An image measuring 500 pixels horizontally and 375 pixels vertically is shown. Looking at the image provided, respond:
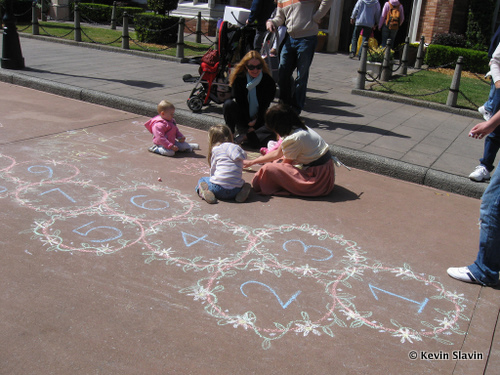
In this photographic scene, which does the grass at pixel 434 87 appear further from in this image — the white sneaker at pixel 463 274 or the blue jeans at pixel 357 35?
the white sneaker at pixel 463 274

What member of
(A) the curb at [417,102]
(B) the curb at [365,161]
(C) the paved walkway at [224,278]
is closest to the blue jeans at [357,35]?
(A) the curb at [417,102]

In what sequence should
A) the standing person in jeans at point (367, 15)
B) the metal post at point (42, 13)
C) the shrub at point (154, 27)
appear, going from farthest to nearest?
1. the metal post at point (42, 13)
2. the shrub at point (154, 27)
3. the standing person in jeans at point (367, 15)

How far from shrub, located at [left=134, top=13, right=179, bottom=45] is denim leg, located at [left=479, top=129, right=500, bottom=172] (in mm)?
11460

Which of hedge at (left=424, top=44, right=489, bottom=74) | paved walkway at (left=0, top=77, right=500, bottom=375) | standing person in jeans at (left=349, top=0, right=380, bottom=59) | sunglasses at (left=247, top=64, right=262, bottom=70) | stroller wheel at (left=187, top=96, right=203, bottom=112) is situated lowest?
paved walkway at (left=0, top=77, right=500, bottom=375)

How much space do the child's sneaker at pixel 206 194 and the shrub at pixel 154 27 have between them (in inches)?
442

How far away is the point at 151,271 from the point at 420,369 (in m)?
1.86

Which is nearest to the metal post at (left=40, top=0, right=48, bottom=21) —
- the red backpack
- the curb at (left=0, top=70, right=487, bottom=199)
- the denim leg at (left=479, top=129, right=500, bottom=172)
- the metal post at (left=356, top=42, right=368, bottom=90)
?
the red backpack

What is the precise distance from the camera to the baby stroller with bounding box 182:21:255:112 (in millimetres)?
7492

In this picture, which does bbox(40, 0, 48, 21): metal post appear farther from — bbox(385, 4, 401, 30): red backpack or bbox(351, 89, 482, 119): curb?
bbox(351, 89, 482, 119): curb

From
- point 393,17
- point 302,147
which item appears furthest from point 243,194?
point 393,17

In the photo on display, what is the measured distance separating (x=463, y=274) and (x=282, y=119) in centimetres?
224

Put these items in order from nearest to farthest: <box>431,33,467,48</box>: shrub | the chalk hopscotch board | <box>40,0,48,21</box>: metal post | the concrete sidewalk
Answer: the chalk hopscotch board < the concrete sidewalk < <box>431,33,467,48</box>: shrub < <box>40,0,48,21</box>: metal post

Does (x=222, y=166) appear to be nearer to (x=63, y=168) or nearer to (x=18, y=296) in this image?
(x=63, y=168)

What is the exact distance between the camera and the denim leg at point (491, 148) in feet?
18.0
